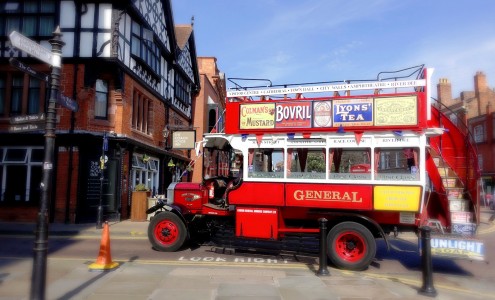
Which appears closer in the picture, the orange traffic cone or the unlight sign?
the orange traffic cone

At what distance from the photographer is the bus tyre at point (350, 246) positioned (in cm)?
775

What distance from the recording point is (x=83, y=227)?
1388 cm

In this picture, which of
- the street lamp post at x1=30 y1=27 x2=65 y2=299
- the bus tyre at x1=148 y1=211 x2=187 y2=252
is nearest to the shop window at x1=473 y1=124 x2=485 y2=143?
the bus tyre at x1=148 y1=211 x2=187 y2=252

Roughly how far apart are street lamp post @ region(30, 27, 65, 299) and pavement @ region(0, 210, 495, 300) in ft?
2.55

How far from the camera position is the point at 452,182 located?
8.21 meters

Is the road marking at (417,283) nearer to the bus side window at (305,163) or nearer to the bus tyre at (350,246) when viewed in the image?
the bus tyre at (350,246)

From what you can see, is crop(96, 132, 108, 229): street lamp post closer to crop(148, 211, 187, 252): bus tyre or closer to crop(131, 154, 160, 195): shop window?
crop(131, 154, 160, 195): shop window

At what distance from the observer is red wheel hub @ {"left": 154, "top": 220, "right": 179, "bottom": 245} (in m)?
9.48

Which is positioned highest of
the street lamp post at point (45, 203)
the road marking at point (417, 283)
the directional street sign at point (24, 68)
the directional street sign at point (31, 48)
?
the directional street sign at point (31, 48)

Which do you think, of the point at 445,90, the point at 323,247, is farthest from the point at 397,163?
the point at 445,90

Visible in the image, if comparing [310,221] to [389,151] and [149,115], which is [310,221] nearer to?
[389,151]

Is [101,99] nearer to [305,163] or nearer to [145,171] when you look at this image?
[145,171]

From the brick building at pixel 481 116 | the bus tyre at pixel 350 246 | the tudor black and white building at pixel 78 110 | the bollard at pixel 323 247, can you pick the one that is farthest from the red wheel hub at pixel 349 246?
the brick building at pixel 481 116

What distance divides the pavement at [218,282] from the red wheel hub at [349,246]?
350 mm
